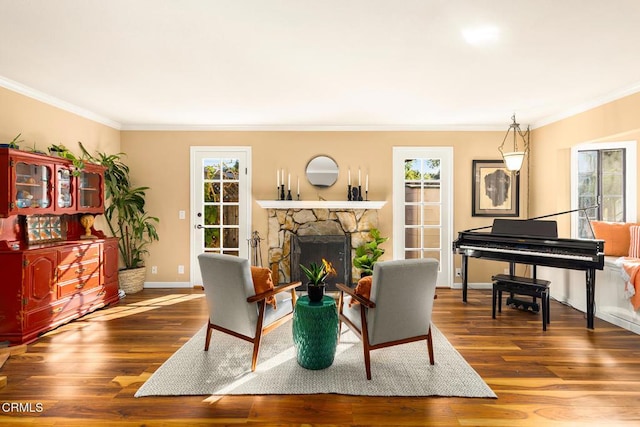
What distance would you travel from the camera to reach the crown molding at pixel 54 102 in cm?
335

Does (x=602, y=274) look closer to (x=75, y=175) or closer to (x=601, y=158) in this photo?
(x=601, y=158)

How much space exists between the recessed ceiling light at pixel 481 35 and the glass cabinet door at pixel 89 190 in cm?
422

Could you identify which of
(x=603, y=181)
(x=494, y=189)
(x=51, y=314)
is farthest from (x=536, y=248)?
(x=51, y=314)

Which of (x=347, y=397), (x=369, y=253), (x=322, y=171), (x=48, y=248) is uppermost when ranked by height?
(x=322, y=171)

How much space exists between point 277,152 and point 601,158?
444 cm

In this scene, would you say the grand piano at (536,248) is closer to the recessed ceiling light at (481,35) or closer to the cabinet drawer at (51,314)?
the recessed ceiling light at (481,35)

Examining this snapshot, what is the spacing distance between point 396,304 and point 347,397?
689 mm

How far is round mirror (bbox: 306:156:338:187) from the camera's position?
510 cm

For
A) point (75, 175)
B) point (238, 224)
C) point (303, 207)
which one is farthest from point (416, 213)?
point (75, 175)

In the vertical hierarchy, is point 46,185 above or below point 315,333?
above

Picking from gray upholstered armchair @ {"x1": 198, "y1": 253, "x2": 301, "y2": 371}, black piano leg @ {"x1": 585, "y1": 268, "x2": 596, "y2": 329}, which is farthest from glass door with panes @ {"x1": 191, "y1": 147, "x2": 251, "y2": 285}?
black piano leg @ {"x1": 585, "y1": 268, "x2": 596, "y2": 329}

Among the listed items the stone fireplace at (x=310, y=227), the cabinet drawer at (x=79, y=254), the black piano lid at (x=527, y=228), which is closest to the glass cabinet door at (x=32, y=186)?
the cabinet drawer at (x=79, y=254)

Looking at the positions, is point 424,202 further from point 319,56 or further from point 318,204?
point 319,56

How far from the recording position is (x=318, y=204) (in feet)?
16.4
